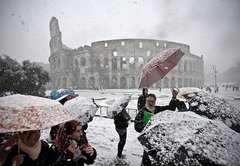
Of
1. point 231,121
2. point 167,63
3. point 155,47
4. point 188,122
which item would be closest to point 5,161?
point 188,122

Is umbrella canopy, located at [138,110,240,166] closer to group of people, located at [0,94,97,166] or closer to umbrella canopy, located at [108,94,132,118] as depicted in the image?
group of people, located at [0,94,97,166]

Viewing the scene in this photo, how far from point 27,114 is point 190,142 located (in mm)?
1436

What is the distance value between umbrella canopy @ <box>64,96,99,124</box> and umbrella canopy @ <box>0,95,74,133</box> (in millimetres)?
1264

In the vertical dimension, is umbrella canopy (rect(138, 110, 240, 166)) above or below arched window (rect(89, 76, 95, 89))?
below

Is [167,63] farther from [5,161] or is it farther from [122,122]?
[5,161]

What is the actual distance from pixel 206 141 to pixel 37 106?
1533 millimetres

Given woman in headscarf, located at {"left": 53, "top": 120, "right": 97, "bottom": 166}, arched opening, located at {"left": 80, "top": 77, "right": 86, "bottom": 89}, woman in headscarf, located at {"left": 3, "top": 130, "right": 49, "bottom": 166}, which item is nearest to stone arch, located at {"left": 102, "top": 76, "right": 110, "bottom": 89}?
arched opening, located at {"left": 80, "top": 77, "right": 86, "bottom": 89}

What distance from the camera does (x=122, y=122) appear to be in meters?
4.03

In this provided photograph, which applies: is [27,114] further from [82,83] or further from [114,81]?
[82,83]

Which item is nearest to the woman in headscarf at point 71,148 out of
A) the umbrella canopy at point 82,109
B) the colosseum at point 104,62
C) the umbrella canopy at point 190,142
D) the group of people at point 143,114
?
the umbrella canopy at point 190,142

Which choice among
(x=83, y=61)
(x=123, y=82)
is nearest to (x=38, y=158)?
(x=123, y=82)

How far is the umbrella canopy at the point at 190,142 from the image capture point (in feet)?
4.95

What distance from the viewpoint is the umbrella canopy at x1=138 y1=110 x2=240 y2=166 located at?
59.4 inches

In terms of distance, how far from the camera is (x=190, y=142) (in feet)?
5.34
